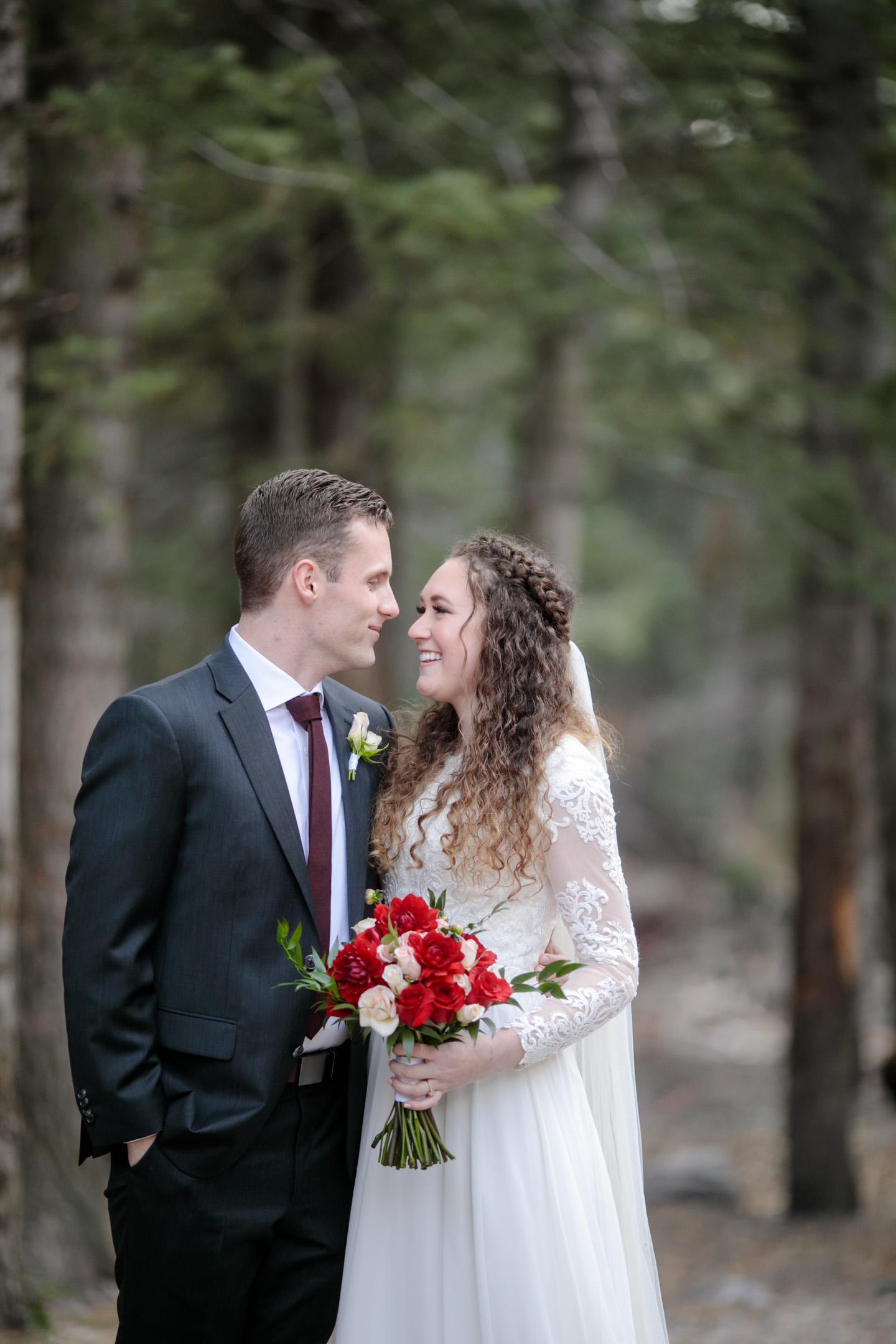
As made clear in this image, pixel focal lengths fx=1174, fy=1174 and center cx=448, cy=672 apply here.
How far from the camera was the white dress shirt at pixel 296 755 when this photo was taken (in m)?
2.99

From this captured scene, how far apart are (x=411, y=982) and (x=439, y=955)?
0.08 metres

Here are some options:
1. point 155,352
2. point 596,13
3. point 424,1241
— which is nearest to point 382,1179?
point 424,1241

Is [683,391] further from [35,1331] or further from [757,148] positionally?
[35,1331]

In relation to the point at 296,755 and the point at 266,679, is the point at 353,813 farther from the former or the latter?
the point at 266,679

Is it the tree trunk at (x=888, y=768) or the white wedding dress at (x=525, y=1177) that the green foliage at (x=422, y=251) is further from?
the white wedding dress at (x=525, y=1177)

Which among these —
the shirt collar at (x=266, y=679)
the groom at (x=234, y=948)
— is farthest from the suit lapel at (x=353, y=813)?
the shirt collar at (x=266, y=679)

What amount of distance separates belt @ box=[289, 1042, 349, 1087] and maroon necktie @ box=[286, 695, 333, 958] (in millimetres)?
264

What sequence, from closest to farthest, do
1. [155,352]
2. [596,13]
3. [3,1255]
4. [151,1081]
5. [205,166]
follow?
[151,1081] → [3,1255] → [205,166] → [596,13] → [155,352]

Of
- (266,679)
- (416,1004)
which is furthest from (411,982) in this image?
(266,679)

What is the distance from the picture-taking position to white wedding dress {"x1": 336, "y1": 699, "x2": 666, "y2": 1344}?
280cm

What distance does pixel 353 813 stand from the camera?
3072 millimetres

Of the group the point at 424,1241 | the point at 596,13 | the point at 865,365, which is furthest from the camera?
the point at 865,365

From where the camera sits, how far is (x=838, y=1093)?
8.55 metres

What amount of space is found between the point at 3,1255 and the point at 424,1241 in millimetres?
2193
